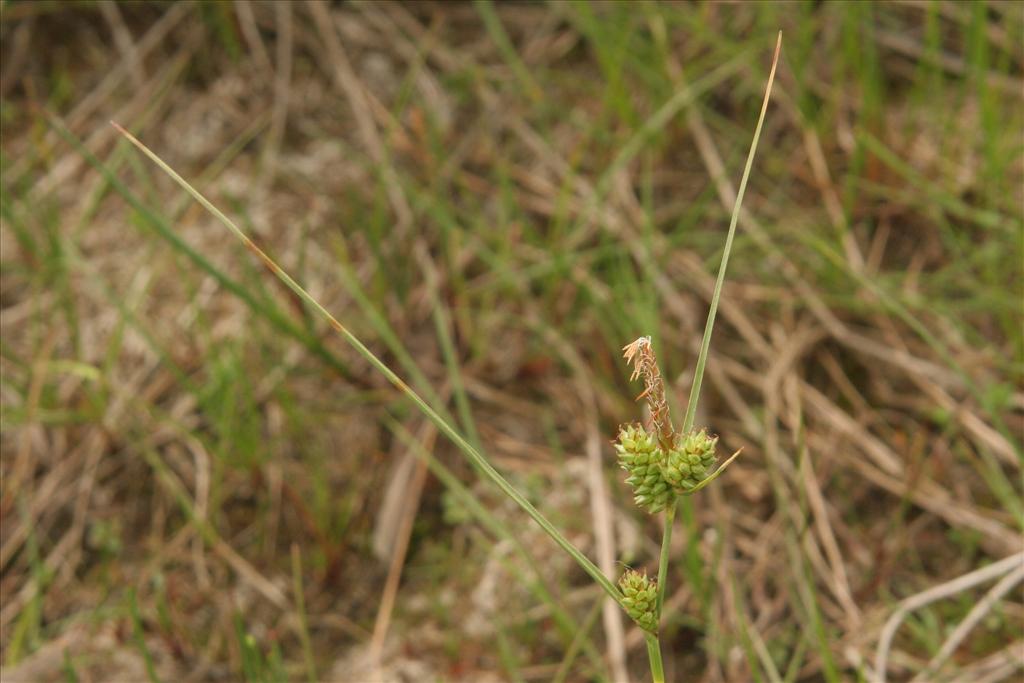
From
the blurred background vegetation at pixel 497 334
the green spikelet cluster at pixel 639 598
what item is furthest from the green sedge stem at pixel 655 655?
the blurred background vegetation at pixel 497 334

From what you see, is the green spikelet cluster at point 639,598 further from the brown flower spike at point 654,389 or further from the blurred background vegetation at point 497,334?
the blurred background vegetation at point 497,334

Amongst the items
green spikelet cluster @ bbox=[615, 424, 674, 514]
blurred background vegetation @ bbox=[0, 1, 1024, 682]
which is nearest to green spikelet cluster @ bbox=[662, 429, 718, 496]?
green spikelet cluster @ bbox=[615, 424, 674, 514]

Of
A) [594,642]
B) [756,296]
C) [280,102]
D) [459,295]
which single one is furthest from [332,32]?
[594,642]

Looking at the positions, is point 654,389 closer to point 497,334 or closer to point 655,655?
point 655,655

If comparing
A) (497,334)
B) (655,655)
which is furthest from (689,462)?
(497,334)

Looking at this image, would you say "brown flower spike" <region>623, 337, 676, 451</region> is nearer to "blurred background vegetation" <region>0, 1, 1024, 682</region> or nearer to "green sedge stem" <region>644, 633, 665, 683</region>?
"green sedge stem" <region>644, 633, 665, 683</region>

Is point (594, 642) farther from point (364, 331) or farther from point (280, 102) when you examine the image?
point (280, 102)
